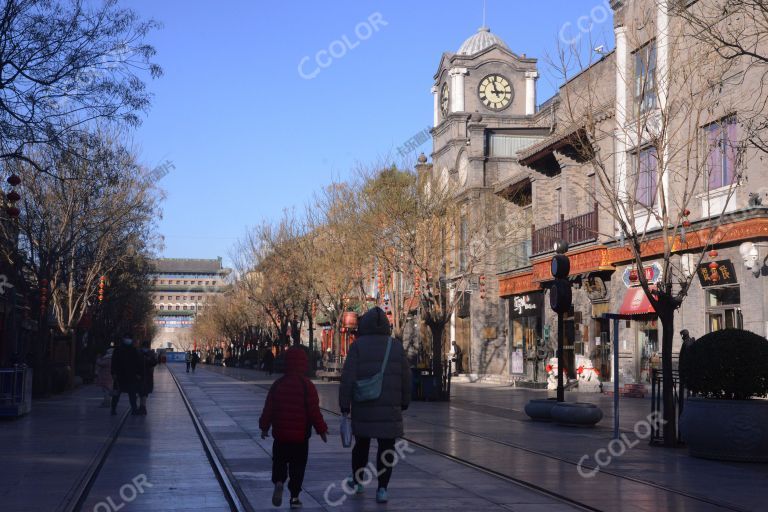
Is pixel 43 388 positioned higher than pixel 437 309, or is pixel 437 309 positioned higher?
pixel 437 309

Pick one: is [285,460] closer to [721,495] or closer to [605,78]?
[721,495]

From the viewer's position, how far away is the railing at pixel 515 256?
43.2 m

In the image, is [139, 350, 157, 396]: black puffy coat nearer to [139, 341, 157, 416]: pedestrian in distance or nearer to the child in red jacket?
[139, 341, 157, 416]: pedestrian in distance

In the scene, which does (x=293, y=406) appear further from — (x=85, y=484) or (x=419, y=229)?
(x=419, y=229)

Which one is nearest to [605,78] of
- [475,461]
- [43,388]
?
[43,388]

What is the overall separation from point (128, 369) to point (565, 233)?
19.5 metres

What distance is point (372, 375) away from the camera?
9.38 metres

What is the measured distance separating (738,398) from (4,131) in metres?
12.8

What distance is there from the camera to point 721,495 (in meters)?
10.3

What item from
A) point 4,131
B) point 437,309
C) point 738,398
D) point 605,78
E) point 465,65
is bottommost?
point 738,398

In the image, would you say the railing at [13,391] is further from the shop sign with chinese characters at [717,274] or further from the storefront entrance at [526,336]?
the storefront entrance at [526,336]

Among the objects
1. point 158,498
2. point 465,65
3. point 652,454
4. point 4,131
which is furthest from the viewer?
point 465,65

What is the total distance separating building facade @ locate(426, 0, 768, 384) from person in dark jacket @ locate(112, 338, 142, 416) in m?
10.6

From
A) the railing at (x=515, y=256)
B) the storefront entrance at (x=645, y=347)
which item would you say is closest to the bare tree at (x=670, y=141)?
the storefront entrance at (x=645, y=347)
